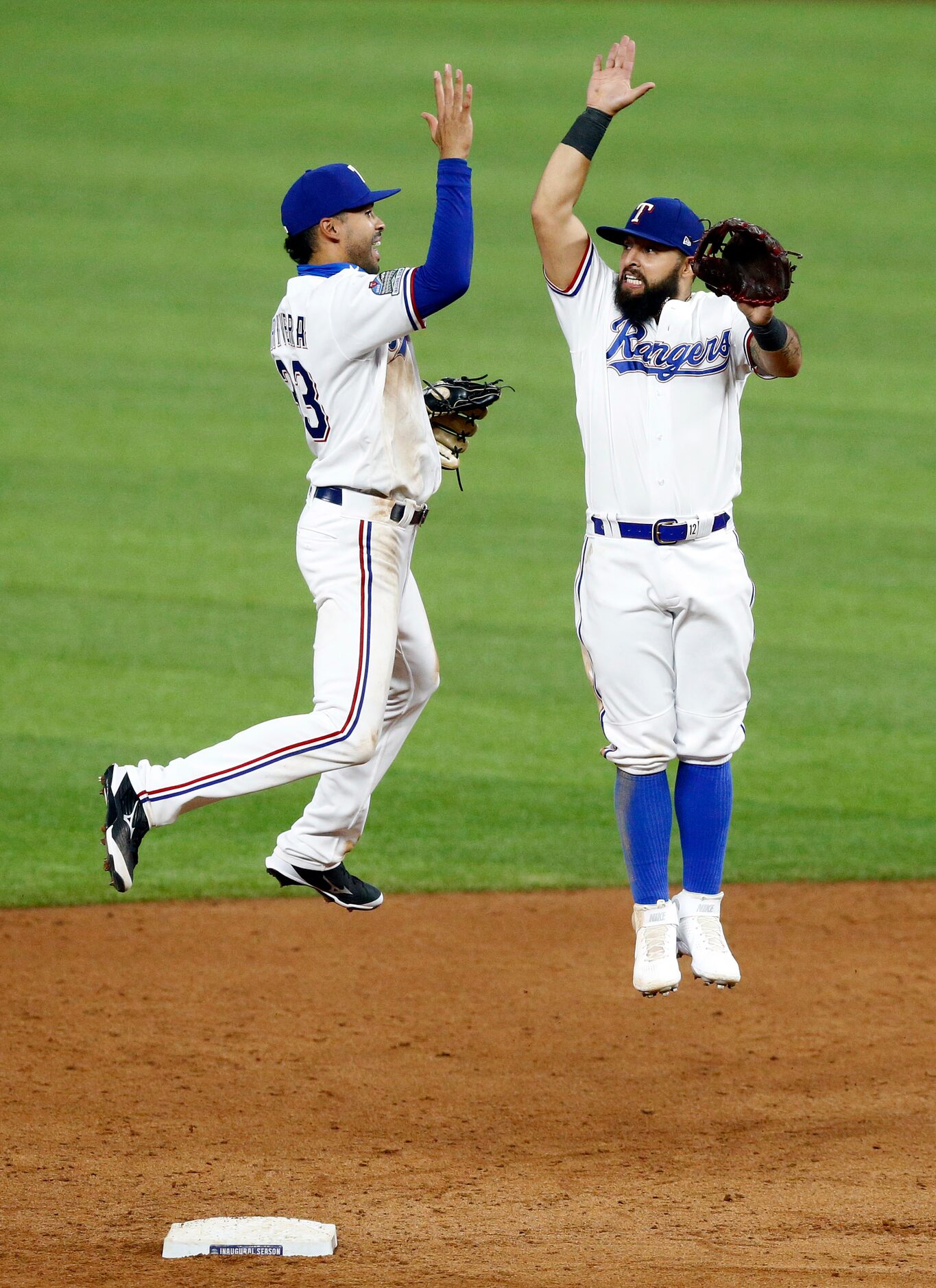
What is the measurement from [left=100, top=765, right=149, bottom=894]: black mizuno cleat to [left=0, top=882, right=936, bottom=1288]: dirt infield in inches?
40.0

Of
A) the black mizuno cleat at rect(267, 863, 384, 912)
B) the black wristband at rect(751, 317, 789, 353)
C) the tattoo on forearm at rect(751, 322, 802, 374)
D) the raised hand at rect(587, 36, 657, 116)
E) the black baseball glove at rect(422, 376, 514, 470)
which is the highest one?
the raised hand at rect(587, 36, 657, 116)

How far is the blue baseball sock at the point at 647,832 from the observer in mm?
5387

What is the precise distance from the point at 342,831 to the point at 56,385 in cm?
1019

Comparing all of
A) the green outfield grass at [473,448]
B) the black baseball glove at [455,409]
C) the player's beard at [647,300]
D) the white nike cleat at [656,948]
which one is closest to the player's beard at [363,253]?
the black baseball glove at [455,409]

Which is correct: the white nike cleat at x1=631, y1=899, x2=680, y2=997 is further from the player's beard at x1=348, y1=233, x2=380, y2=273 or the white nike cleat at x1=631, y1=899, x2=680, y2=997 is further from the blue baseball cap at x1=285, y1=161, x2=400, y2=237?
the blue baseball cap at x1=285, y1=161, x2=400, y2=237

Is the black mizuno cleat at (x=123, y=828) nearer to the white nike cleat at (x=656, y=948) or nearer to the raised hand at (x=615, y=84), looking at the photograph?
the white nike cleat at (x=656, y=948)

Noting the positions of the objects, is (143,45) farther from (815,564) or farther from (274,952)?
(274,952)

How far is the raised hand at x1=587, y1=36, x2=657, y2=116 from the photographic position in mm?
5156

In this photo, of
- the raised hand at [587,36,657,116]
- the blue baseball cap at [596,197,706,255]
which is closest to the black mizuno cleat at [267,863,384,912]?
the blue baseball cap at [596,197,706,255]

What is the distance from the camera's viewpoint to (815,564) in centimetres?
1213

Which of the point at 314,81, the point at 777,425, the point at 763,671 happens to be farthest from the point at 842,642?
the point at 314,81

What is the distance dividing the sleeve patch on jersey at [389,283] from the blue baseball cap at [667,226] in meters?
0.66

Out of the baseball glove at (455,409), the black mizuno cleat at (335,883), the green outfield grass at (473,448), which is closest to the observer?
the baseball glove at (455,409)

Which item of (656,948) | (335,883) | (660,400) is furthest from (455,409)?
(656,948)
